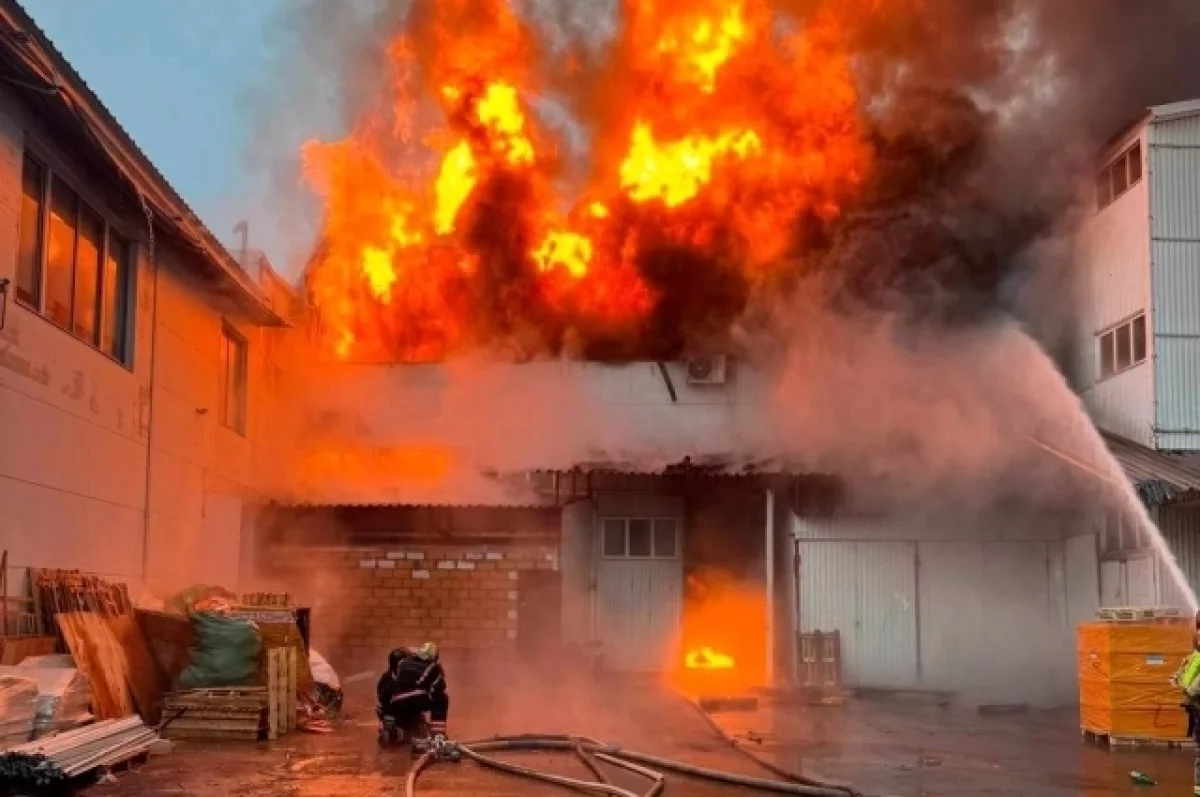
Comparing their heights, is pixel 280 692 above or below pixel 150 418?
below

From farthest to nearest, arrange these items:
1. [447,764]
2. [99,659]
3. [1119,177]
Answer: [1119,177] < [99,659] < [447,764]

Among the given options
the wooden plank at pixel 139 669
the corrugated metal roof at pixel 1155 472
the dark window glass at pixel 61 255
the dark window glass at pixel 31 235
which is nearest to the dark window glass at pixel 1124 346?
the corrugated metal roof at pixel 1155 472

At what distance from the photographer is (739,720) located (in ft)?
45.7

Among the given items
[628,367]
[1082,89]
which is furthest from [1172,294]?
[628,367]

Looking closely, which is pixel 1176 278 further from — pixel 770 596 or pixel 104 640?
pixel 104 640

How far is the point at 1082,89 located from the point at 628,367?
29.0 ft

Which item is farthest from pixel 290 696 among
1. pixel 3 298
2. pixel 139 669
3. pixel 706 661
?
pixel 706 661

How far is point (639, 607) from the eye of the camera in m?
19.7

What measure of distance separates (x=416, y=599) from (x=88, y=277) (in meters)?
7.97

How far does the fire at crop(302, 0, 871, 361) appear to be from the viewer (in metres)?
18.8

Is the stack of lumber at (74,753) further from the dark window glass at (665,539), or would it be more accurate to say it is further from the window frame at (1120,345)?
the window frame at (1120,345)

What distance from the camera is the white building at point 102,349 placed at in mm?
10742

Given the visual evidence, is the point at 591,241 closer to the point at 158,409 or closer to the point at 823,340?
the point at 823,340

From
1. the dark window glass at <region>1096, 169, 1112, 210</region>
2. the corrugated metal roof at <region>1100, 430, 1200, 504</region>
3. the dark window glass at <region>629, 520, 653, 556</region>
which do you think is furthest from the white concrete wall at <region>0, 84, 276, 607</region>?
the dark window glass at <region>1096, 169, 1112, 210</region>
